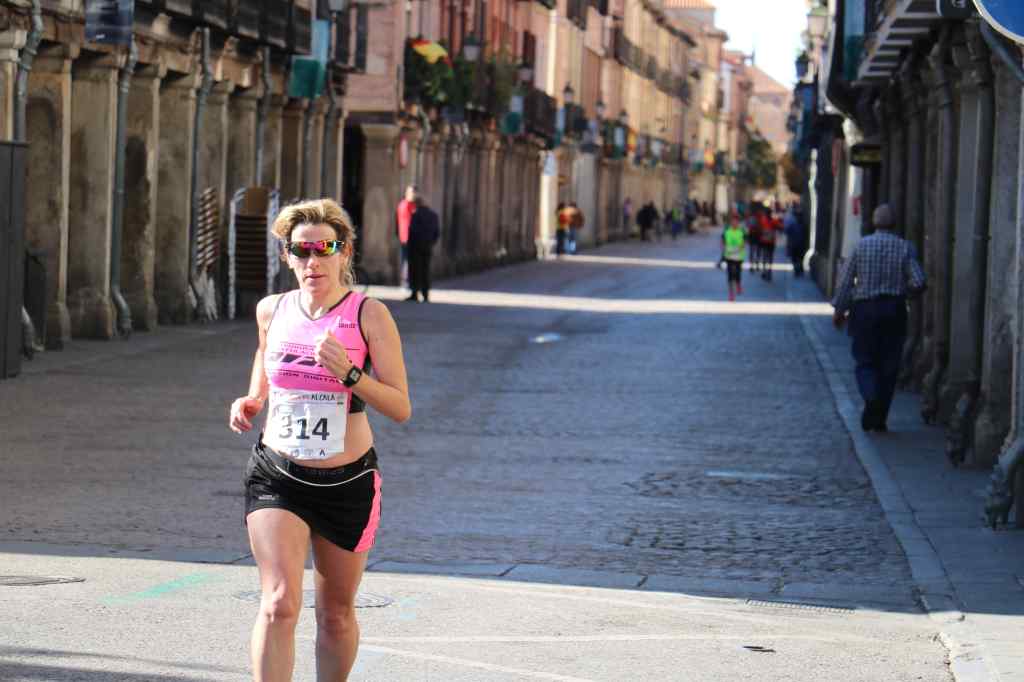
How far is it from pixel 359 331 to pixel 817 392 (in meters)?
14.8

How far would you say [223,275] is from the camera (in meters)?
29.8

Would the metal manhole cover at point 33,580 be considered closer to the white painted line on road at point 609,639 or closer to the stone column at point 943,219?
the white painted line on road at point 609,639

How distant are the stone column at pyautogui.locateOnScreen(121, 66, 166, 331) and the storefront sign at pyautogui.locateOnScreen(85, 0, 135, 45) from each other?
3.13 metres

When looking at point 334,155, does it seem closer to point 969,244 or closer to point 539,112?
point 969,244

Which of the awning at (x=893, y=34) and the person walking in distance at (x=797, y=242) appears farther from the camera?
the person walking in distance at (x=797, y=242)

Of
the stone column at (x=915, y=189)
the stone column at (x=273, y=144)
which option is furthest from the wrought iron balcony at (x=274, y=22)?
the stone column at (x=915, y=189)

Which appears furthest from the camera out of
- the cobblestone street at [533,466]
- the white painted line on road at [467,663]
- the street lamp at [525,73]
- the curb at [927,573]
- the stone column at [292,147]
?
the street lamp at [525,73]

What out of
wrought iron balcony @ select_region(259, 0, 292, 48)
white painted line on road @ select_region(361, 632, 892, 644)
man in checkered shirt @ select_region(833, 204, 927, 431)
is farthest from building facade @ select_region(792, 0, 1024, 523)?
wrought iron balcony @ select_region(259, 0, 292, 48)

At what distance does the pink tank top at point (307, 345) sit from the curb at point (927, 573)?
2668 millimetres

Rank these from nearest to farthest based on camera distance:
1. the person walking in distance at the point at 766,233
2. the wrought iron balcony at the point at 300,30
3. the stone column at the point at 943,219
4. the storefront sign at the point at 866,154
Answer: the stone column at the point at 943,219 < the storefront sign at the point at 866,154 < the wrought iron balcony at the point at 300,30 < the person walking in distance at the point at 766,233

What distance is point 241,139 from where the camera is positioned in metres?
31.5

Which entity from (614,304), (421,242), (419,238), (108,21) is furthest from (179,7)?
(614,304)

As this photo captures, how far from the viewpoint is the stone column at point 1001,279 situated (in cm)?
1471

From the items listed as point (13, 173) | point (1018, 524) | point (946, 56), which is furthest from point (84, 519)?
point (946, 56)
